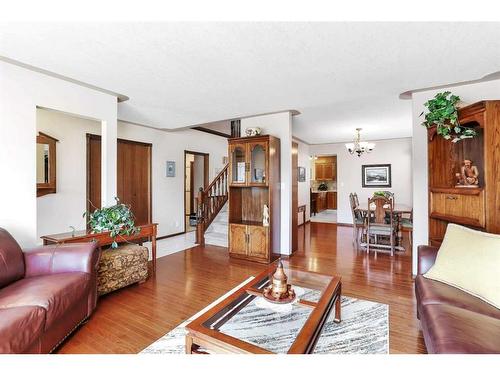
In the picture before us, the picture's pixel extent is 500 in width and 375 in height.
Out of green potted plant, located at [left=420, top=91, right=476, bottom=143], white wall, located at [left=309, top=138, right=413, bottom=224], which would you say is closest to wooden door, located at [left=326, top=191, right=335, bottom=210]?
white wall, located at [left=309, top=138, right=413, bottom=224]

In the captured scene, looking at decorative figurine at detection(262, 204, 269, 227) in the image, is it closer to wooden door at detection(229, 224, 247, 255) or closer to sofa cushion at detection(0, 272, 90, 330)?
wooden door at detection(229, 224, 247, 255)

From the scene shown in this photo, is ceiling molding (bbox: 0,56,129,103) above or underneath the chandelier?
above

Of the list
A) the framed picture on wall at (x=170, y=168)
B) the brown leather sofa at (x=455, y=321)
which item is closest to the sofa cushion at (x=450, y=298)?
the brown leather sofa at (x=455, y=321)

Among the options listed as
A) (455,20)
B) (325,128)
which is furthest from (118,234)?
(325,128)

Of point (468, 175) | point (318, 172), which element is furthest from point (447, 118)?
point (318, 172)

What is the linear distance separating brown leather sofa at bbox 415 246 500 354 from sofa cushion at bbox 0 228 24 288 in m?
2.92

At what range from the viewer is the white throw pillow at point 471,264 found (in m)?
1.68

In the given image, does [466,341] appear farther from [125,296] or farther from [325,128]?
[325,128]

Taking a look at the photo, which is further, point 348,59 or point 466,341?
point 348,59

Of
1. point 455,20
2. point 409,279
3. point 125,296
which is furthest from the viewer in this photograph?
point 409,279

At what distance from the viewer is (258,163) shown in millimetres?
4164

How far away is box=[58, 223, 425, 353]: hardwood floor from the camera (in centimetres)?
200

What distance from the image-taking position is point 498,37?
1981mm
